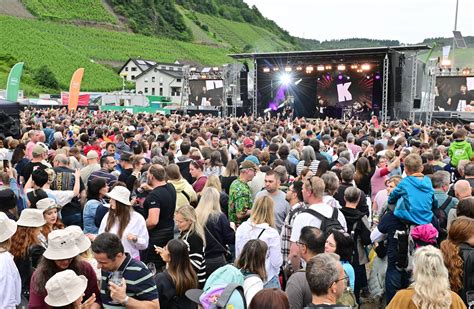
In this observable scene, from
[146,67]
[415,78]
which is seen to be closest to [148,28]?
[146,67]

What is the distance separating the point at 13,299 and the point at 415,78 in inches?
861

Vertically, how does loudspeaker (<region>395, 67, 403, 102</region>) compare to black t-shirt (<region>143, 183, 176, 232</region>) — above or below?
above

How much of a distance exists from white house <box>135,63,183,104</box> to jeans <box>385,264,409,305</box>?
216 ft

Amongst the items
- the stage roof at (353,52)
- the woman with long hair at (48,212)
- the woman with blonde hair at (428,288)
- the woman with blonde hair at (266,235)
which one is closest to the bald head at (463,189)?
the woman with blonde hair at (266,235)

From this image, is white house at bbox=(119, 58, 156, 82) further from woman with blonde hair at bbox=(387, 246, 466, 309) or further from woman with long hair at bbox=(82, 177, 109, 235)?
woman with blonde hair at bbox=(387, 246, 466, 309)

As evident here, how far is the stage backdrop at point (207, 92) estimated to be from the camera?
113 ft

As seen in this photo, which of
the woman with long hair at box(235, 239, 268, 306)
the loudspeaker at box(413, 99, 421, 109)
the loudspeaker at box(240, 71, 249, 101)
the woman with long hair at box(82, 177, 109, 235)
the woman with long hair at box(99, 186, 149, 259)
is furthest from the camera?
the loudspeaker at box(240, 71, 249, 101)

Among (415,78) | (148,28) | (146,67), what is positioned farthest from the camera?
(148,28)

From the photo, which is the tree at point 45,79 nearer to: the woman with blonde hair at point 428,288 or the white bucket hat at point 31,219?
the white bucket hat at point 31,219

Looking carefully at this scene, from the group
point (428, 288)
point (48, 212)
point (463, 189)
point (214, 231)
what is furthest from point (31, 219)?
point (463, 189)

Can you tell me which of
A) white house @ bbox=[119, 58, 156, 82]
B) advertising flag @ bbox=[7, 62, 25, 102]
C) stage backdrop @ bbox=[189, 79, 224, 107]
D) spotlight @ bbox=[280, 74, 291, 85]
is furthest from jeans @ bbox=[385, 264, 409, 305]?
white house @ bbox=[119, 58, 156, 82]

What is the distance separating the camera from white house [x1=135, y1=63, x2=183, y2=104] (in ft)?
232

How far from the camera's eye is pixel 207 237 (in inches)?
202

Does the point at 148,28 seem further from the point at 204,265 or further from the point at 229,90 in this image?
the point at 204,265
